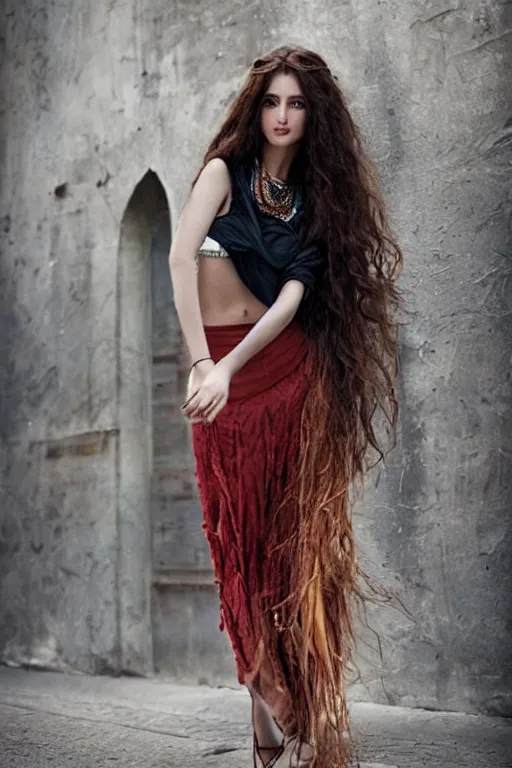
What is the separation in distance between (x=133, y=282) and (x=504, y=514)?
7.07 feet

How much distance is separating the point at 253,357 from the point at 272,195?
0.39 meters

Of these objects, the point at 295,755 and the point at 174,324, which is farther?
the point at 174,324

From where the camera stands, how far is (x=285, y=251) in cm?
284

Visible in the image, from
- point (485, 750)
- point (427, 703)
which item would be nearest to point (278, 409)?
point (485, 750)

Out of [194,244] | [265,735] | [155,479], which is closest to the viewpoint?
[194,244]

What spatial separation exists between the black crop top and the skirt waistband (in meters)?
0.10

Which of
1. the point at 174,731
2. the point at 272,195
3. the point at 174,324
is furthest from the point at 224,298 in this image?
the point at 174,324

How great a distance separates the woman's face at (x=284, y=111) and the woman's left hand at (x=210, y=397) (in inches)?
23.0

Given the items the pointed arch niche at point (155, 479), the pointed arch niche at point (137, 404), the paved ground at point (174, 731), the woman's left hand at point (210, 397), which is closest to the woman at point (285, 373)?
the woman's left hand at point (210, 397)

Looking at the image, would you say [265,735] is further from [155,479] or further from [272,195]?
[155,479]

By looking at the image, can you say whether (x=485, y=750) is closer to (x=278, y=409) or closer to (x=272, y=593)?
(x=272, y=593)

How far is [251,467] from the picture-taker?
9.44 feet

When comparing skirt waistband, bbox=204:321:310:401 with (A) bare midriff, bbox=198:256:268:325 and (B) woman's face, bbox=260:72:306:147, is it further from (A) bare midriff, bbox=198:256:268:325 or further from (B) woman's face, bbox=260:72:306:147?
(B) woman's face, bbox=260:72:306:147

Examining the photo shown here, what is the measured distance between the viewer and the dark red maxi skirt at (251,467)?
286cm
